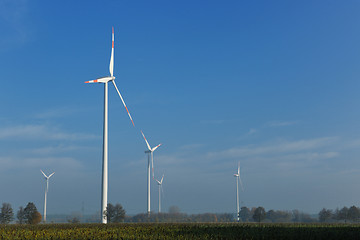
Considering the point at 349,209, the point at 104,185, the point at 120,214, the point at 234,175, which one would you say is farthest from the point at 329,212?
the point at 104,185

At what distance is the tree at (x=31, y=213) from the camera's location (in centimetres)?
8044

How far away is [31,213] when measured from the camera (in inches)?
3206

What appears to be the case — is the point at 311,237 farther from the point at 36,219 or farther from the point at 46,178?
the point at 46,178

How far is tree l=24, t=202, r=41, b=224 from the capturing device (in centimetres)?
8044

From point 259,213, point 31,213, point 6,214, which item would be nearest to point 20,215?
point 6,214

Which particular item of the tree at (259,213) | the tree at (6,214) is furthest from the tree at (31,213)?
the tree at (259,213)

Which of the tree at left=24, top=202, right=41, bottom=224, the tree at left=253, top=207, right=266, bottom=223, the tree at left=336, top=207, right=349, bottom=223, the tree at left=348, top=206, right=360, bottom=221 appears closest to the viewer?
the tree at left=24, top=202, right=41, bottom=224

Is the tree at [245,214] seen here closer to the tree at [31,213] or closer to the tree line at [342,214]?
the tree line at [342,214]

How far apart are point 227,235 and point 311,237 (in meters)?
5.25

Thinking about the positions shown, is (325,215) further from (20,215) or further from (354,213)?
(20,215)

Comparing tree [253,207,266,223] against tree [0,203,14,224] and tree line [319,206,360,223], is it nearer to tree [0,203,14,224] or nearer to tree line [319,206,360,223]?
tree line [319,206,360,223]

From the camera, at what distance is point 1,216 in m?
102

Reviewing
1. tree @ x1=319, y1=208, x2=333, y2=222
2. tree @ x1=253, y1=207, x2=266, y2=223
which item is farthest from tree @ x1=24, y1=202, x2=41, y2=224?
tree @ x1=319, y1=208, x2=333, y2=222

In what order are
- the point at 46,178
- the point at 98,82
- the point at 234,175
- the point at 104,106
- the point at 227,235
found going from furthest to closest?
the point at 234,175 < the point at 46,178 < the point at 98,82 < the point at 104,106 < the point at 227,235
